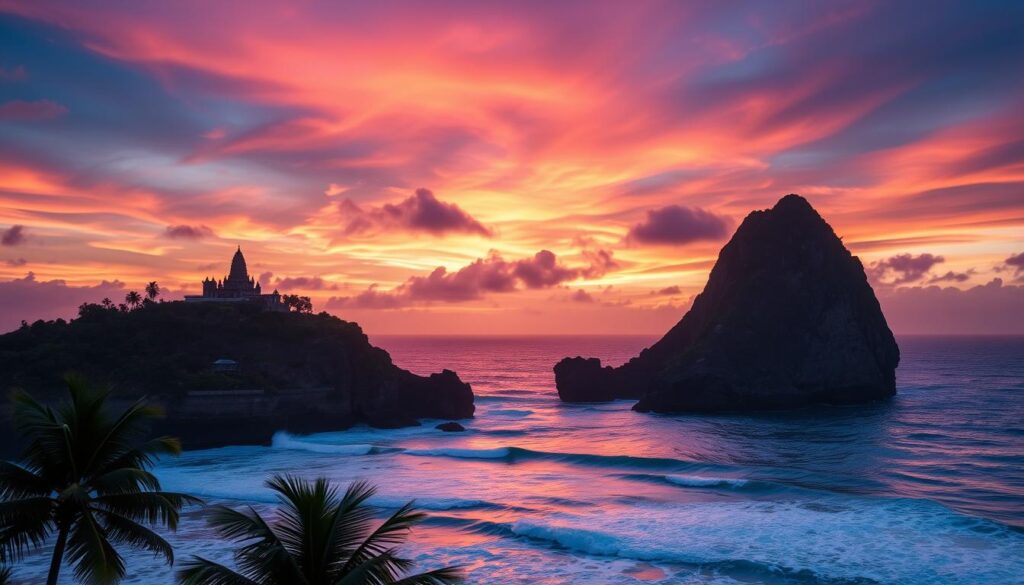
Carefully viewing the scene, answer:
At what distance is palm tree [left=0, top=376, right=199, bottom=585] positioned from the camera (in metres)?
11.9

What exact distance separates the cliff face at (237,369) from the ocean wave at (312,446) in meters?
1.05

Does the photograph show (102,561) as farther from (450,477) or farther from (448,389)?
(448,389)

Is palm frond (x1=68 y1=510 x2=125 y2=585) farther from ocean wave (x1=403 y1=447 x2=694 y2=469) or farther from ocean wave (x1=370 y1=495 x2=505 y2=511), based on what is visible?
ocean wave (x1=403 y1=447 x2=694 y2=469)

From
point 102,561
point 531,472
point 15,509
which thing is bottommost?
point 531,472

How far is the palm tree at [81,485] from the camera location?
1193 cm

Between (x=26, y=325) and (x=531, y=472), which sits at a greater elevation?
(x=26, y=325)

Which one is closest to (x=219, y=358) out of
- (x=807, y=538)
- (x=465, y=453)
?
(x=465, y=453)

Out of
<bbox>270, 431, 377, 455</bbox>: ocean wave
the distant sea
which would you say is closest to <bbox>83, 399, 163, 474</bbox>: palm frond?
the distant sea

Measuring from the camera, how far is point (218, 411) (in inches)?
2328

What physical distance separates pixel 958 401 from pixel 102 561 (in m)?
96.9

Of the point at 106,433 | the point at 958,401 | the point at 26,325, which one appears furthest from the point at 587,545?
the point at 958,401

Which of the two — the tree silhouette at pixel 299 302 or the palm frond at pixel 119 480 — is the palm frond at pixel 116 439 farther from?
the tree silhouette at pixel 299 302

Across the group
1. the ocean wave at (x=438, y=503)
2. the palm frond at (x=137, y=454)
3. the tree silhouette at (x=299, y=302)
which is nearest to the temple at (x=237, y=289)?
the tree silhouette at (x=299, y=302)

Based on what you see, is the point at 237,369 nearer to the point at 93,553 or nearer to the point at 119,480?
the point at 119,480
